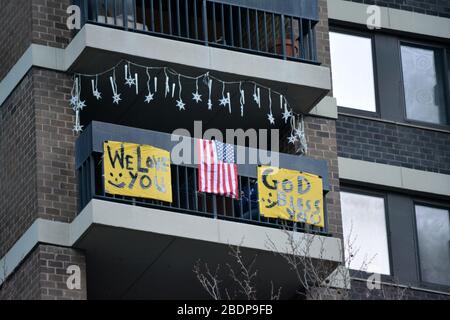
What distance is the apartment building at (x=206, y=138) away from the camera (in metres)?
29.7

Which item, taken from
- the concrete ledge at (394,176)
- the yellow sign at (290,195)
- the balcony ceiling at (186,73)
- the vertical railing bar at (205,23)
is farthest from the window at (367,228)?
the vertical railing bar at (205,23)

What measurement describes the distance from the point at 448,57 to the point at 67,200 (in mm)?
8118

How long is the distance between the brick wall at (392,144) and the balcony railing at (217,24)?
1.62 meters

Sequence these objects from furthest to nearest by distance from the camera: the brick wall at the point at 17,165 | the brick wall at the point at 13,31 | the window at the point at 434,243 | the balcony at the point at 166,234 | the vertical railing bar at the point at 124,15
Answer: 1. the window at the point at 434,243
2. the brick wall at the point at 13,31
3. the vertical railing bar at the point at 124,15
4. the brick wall at the point at 17,165
5. the balcony at the point at 166,234

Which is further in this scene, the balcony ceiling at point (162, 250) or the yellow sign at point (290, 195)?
the yellow sign at point (290, 195)

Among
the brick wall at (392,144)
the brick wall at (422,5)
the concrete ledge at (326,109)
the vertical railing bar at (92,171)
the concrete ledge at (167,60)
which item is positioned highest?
the brick wall at (422,5)

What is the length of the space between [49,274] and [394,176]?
6602mm

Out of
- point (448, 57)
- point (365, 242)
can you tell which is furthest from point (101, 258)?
point (448, 57)

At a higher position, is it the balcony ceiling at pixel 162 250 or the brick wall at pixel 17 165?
the brick wall at pixel 17 165

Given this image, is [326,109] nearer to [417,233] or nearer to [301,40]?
[301,40]

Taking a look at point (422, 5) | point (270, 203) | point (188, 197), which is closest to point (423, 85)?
point (422, 5)

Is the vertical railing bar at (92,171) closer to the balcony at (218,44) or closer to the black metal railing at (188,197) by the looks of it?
the black metal railing at (188,197)

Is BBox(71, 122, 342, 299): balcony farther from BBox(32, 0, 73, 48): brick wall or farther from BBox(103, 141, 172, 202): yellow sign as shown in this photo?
BBox(32, 0, 73, 48): brick wall
